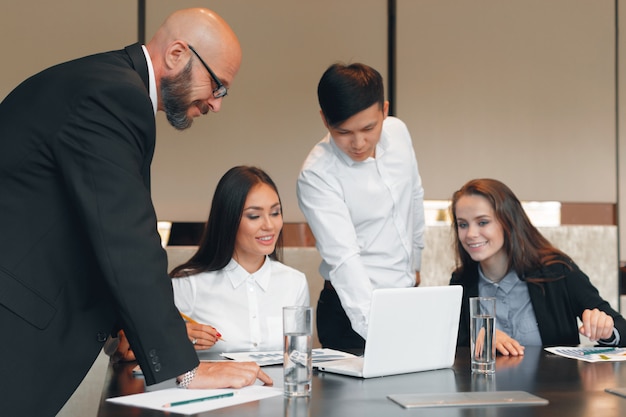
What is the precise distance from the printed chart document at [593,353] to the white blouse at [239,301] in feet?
→ 2.92

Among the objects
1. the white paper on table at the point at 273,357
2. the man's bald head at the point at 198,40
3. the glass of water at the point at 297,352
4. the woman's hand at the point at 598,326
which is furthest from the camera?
the woman's hand at the point at 598,326

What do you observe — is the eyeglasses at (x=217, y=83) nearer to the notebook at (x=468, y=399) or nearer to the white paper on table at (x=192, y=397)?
the white paper on table at (x=192, y=397)

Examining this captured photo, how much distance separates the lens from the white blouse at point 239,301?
267 centimetres

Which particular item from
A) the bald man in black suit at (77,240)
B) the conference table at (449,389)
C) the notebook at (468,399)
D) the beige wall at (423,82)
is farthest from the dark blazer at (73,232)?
the beige wall at (423,82)

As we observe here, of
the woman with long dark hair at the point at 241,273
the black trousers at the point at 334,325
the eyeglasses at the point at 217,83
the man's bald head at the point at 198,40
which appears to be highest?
the man's bald head at the point at 198,40

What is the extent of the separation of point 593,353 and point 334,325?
0.99m

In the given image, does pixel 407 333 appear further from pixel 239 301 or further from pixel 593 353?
pixel 239 301

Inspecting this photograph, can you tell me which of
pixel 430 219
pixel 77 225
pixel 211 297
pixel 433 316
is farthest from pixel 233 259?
pixel 430 219

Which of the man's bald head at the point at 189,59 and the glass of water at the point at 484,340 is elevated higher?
the man's bald head at the point at 189,59

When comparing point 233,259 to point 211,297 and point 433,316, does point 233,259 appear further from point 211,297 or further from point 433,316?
point 433,316

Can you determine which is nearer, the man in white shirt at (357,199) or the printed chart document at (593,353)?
the printed chart document at (593,353)

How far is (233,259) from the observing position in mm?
2799

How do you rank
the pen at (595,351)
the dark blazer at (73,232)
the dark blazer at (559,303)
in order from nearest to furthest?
the dark blazer at (73,232)
the pen at (595,351)
the dark blazer at (559,303)

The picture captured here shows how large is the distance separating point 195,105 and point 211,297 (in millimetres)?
1094
